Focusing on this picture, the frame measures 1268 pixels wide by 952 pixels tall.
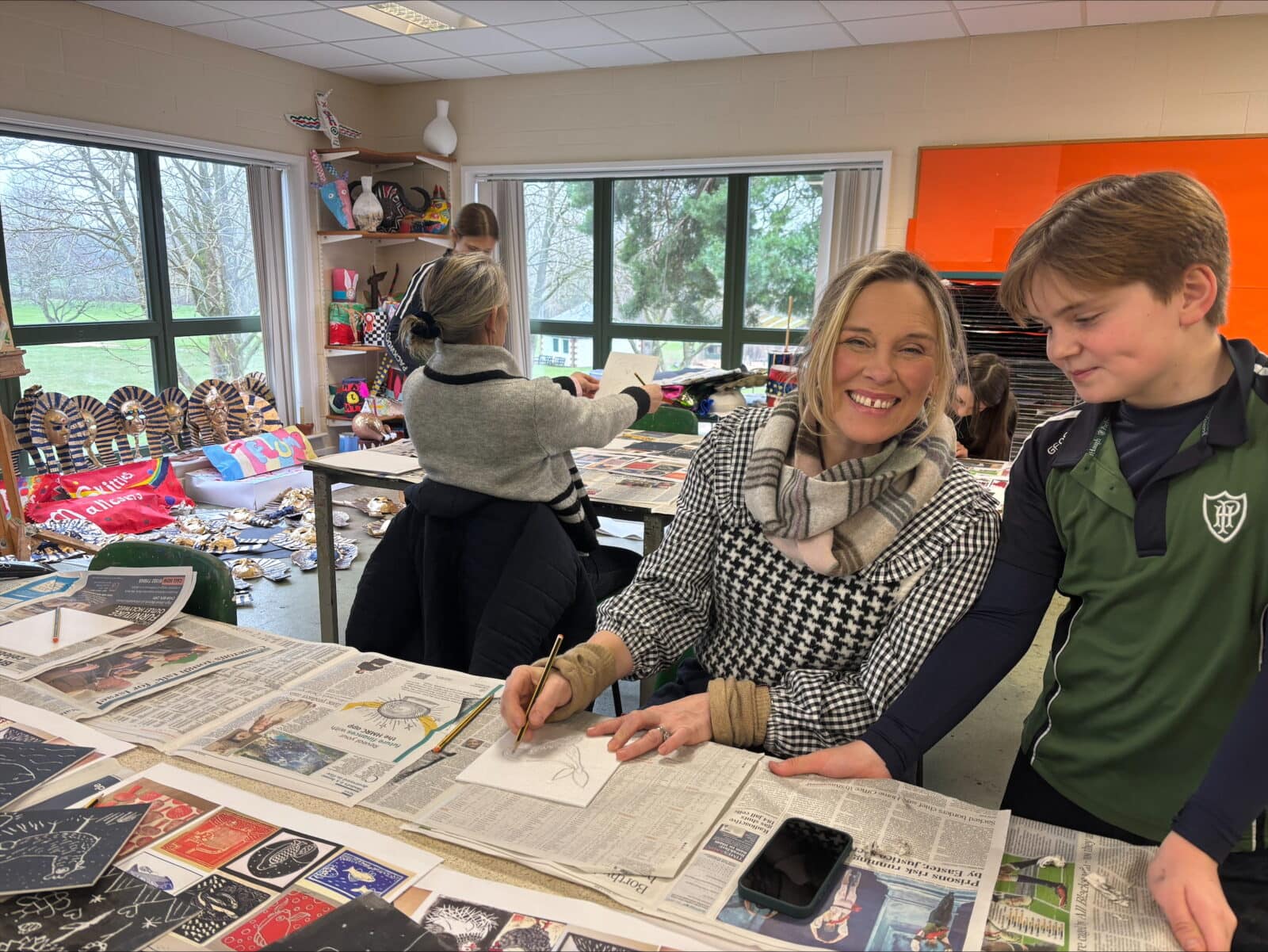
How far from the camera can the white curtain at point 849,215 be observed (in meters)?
5.15

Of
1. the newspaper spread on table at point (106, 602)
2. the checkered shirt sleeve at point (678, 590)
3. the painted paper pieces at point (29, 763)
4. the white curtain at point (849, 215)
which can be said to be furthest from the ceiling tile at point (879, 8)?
the painted paper pieces at point (29, 763)

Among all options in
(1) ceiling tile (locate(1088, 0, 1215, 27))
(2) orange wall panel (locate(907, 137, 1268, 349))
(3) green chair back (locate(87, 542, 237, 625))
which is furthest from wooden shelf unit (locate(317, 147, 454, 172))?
(3) green chair back (locate(87, 542, 237, 625))

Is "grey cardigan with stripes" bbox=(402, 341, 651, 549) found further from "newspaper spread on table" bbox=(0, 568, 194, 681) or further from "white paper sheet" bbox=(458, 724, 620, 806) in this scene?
"white paper sheet" bbox=(458, 724, 620, 806)

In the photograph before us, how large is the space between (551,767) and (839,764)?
354 mm

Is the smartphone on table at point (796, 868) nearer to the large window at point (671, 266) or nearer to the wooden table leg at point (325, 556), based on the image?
the wooden table leg at point (325, 556)

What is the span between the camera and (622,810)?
101 cm

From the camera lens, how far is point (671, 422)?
12.1 ft

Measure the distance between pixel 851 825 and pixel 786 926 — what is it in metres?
0.19

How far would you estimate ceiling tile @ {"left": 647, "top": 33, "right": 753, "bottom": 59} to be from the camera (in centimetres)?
488

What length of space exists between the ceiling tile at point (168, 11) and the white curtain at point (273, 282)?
103 cm

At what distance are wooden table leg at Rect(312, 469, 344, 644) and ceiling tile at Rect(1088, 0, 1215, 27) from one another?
390 cm

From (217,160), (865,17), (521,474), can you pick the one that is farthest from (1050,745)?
(217,160)

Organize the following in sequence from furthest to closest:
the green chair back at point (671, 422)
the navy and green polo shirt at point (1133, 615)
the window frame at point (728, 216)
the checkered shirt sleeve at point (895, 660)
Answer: the window frame at point (728, 216) < the green chair back at point (671, 422) < the checkered shirt sleeve at point (895, 660) < the navy and green polo shirt at point (1133, 615)

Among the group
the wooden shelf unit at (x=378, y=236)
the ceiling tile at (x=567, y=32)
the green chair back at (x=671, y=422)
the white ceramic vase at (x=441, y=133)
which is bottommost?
the green chair back at (x=671, y=422)
